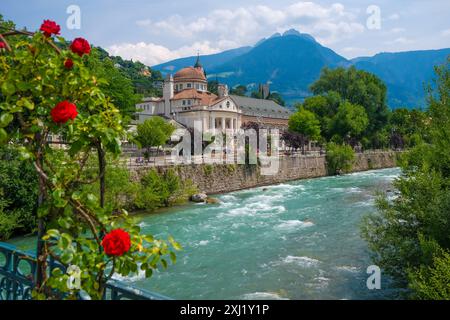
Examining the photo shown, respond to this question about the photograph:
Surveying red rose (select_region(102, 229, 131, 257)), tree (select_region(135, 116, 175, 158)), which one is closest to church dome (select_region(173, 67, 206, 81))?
tree (select_region(135, 116, 175, 158))

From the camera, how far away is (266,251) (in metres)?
15.3

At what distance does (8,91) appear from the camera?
295 centimetres

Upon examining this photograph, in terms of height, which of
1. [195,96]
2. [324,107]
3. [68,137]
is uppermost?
[195,96]

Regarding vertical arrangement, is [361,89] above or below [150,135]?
above

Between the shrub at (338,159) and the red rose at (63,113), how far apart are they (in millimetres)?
48036

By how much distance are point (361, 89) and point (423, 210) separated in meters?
57.1

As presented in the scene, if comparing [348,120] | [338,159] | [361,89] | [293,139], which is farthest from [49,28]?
[361,89]

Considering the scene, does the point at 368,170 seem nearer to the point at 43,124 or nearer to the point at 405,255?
the point at 405,255

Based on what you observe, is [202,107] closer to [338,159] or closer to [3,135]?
[338,159]

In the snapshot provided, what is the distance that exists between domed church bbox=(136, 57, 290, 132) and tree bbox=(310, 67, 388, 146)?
15.7m

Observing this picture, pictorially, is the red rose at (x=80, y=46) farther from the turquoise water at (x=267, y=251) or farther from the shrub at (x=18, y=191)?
the shrub at (x=18, y=191)

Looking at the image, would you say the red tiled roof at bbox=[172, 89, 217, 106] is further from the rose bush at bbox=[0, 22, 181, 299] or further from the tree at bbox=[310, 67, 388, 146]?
the rose bush at bbox=[0, 22, 181, 299]

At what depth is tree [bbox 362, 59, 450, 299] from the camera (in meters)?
9.55
